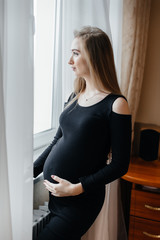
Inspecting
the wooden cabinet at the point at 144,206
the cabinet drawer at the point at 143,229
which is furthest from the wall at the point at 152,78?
the cabinet drawer at the point at 143,229

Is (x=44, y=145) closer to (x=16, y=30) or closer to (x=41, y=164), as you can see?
(x=41, y=164)

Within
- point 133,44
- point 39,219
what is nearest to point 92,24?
point 133,44

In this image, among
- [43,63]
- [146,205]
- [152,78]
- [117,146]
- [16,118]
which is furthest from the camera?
[152,78]

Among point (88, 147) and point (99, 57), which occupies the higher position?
point (99, 57)

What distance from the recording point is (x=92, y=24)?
1437 mm

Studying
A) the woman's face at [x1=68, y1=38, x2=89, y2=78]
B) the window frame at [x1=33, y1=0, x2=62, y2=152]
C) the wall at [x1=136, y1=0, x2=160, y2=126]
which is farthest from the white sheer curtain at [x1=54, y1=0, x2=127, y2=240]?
the wall at [x1=136, y1=0, x2=160, y2=126]

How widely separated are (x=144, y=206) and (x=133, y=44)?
1.09 meters

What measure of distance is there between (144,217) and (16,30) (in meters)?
1.49

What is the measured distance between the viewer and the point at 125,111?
3.57ft

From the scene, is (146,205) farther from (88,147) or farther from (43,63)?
(43,63)

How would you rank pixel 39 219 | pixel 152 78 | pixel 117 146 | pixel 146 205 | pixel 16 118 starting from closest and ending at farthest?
pixel 16 118 < pixel 117 146 < pixel 39 219 < pixel 146 205 < pixel 152 78

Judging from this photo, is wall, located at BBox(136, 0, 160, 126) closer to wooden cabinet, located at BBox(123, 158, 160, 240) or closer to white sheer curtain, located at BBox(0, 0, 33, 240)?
wooden cabinet, located at BBox(123, 158, 160, 240)

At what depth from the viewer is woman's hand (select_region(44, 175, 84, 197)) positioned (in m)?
1.12

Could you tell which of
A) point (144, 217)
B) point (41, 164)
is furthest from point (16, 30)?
point (144, 217)
